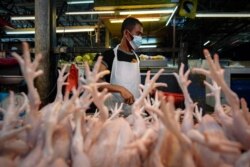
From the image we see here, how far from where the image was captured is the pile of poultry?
0.78 metres

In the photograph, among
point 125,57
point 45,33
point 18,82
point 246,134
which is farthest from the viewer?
point 125,57

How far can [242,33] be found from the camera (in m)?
13.5

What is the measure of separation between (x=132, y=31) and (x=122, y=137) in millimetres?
2703

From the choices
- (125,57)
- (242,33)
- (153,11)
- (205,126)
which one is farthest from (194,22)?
(205,126)

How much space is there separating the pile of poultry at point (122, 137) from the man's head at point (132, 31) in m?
2.56

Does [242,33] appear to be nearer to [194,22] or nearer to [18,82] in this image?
[194,22]

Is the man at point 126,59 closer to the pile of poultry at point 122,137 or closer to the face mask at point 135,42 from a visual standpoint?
the face mask at point 135,42

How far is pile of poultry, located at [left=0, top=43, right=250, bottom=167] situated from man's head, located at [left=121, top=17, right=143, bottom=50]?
2.56 meters

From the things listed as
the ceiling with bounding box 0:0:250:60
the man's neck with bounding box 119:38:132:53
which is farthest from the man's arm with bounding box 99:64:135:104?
the ceiling with bounding box 0:0:250:60

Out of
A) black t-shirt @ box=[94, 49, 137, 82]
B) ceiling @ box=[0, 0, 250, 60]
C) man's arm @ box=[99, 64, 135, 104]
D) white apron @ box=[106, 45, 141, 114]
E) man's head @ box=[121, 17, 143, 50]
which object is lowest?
man's arm @ box=[99, 64, 135, 104]

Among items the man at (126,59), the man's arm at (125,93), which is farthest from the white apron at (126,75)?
the man's arm at (125,93)

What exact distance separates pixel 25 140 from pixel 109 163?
10.3 inches

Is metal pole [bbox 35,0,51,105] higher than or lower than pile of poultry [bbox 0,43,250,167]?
higher

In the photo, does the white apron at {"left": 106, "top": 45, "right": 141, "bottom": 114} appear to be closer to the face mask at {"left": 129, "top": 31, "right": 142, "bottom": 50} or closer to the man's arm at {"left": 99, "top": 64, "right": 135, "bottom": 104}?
the face mask at {"left": 129, "top": 31, "right": 142, "bottom": 50}
